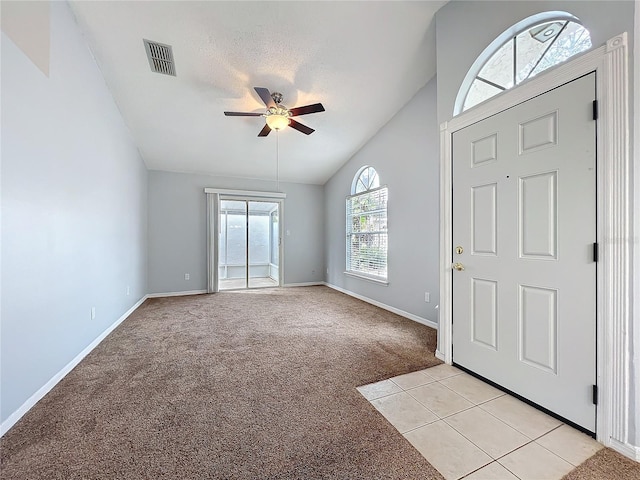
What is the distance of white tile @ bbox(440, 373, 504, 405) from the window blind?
2303 mm

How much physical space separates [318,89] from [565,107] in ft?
8.48

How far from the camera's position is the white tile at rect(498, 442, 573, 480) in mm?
1248

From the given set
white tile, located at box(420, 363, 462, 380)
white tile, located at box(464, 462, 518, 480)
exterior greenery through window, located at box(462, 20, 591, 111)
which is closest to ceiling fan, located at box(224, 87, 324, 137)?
exterior greenery through window, located at box(462, 20, 591, 111)

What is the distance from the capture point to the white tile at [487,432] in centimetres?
142

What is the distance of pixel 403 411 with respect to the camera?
1729 millimetres

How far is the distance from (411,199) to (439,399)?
2.55 m

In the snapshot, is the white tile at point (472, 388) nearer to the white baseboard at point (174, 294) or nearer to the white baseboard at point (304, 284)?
the white baseboard at point (304, 284)

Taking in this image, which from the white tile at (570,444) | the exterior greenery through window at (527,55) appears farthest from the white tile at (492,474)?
the exterior greenery through window at (527,55)

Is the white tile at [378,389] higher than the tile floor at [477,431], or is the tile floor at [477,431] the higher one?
the tile floor at [477,431]

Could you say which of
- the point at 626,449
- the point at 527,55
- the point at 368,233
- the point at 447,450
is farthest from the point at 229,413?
the point at 368,233

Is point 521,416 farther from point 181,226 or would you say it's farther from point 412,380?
point 181,226

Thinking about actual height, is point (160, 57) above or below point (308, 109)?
above

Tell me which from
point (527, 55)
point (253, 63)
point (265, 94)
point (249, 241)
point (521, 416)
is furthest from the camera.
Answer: point (249, 241)

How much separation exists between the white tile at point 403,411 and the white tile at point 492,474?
0.37 metres
